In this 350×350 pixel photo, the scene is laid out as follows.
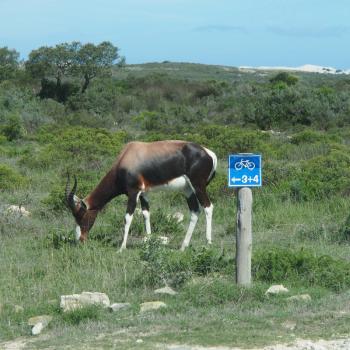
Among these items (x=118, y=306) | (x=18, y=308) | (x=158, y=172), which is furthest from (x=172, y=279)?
(x=158, y=172)

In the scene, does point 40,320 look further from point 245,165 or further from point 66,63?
point 66,63

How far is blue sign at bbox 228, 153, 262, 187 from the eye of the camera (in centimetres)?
937

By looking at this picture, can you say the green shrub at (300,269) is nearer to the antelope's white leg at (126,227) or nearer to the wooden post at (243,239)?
the wooden post at (243,239)

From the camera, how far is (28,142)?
1243 inches

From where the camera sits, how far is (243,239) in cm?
945

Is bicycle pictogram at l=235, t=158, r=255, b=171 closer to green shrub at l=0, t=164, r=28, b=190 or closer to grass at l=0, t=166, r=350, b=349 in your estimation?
grass at l=0, t=166, r=350, b=349

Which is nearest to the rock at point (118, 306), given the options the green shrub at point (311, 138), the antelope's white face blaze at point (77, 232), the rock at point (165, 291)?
the rock at point (165, 291)

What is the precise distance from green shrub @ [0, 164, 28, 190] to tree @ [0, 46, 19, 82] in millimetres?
47892

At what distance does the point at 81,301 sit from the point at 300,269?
9.51 ft

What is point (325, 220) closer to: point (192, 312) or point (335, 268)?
point (335, 268)

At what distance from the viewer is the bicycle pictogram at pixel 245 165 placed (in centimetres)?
940

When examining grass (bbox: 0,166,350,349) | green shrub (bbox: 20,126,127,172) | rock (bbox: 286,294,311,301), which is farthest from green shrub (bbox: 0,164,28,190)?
rock (bbox: 286,294,311,301)

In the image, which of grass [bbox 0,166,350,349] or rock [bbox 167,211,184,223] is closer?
grass [bbox 0,166,350,349]

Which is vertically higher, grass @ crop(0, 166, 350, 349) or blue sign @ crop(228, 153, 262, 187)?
blue sign @ crop(228, 153, 262, 187)
